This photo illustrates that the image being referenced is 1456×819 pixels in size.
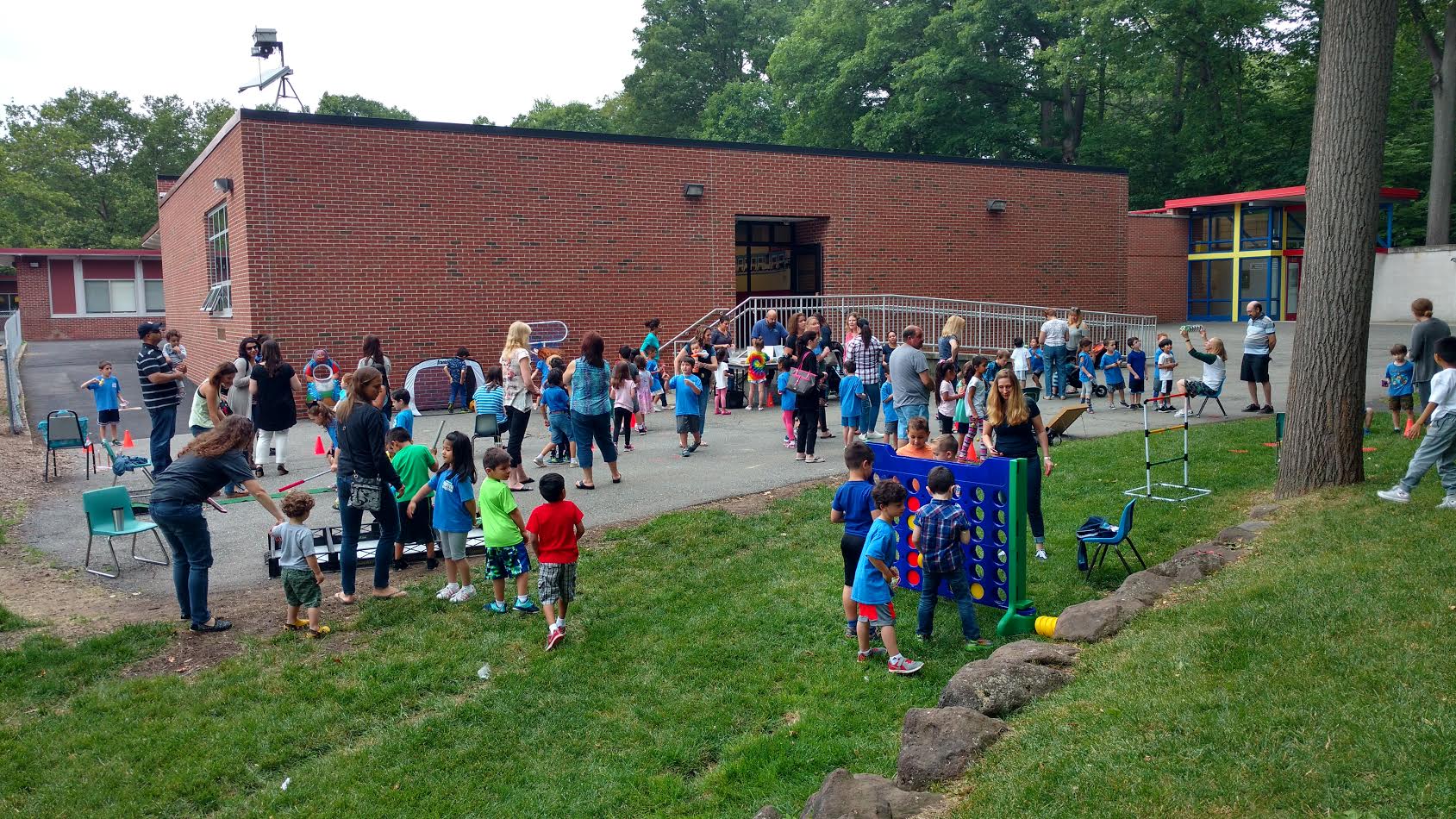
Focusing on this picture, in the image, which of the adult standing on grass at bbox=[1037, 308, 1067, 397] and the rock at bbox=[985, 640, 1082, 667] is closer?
the rock at bbox=[985, 640, 1082, 667]

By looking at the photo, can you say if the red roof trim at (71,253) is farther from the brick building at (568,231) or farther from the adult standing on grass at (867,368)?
the adult standing on grass at (867,368)

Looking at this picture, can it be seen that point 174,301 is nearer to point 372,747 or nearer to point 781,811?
point 372,747

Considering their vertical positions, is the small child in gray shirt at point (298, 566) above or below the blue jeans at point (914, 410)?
below

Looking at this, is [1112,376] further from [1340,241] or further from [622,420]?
[622,420]

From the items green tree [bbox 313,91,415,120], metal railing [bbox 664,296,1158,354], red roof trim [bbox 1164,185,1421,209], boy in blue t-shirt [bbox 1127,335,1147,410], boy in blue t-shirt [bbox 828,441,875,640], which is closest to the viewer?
boy in blue t-shirt [bbox 828,441,875,640]

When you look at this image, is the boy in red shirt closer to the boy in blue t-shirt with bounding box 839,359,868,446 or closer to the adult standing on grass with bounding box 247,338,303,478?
the boy in blue t-shirt with bounding box 839,359,868,446

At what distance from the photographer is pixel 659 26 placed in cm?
5344

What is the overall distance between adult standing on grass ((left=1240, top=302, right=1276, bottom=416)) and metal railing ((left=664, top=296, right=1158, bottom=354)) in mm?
6660

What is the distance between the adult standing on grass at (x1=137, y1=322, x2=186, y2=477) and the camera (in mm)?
11617

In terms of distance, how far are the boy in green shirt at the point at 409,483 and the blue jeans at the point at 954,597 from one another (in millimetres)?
4027

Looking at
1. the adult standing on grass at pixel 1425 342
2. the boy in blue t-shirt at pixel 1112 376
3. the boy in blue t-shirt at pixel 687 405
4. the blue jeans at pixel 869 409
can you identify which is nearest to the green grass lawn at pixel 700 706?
the adult standing on grass at pixel 1425 342

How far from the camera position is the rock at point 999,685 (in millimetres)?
5488

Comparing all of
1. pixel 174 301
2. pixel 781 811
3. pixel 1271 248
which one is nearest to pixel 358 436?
pixel 781 811

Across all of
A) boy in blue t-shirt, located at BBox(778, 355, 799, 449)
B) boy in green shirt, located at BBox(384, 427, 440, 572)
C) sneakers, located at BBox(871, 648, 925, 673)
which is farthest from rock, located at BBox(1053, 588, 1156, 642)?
boy in blue t-shirt, located at BBox(778, 355, 799, 449)
